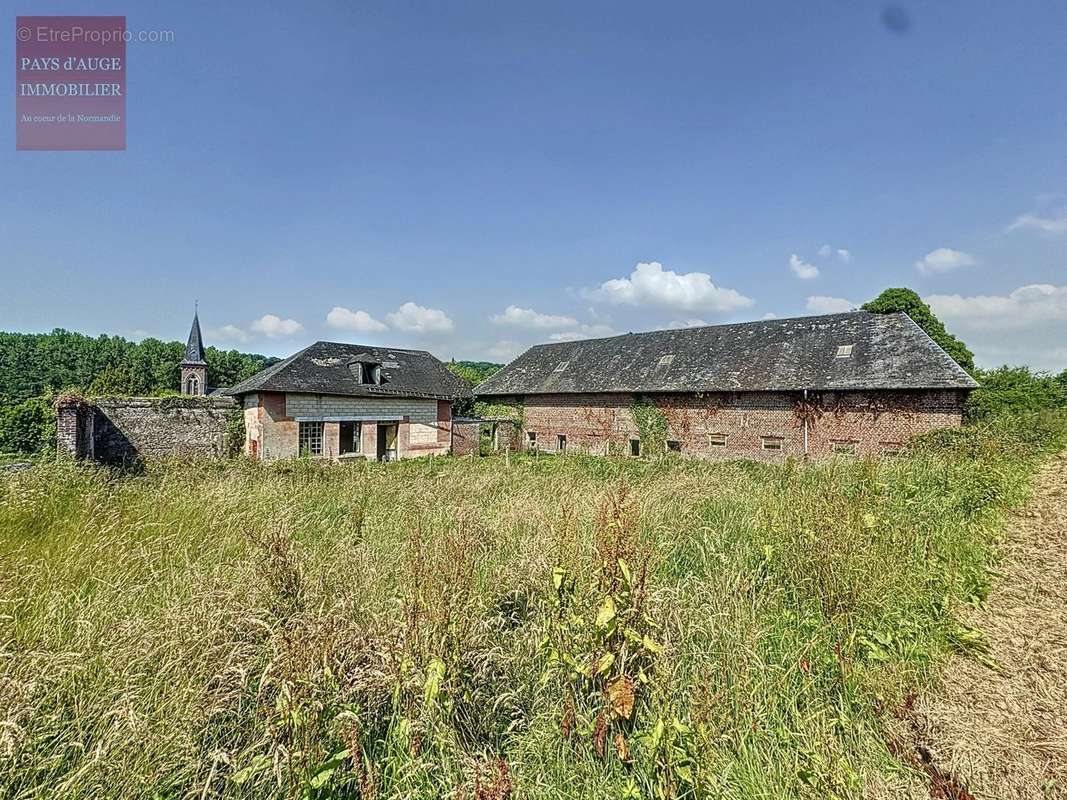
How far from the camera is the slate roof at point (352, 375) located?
768 inches

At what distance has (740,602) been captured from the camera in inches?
142

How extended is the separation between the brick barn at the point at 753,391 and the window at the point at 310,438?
33.9ft

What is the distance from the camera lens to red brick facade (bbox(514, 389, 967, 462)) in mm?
15359

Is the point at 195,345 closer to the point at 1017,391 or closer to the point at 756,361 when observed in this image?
the point at 756,361

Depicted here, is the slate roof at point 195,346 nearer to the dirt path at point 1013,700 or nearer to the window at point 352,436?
the window at point 352,436

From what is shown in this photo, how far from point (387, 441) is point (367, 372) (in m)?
3.42

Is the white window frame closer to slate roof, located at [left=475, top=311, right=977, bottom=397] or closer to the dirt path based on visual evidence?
slate roof, located at [left=475, top=311, right=977, bottom=397]

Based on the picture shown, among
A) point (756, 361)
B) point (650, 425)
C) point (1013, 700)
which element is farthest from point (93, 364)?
point (1013, 700)

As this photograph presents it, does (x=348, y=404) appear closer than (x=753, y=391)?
No

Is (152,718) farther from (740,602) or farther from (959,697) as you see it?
(959,697)

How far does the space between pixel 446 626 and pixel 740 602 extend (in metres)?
2.28

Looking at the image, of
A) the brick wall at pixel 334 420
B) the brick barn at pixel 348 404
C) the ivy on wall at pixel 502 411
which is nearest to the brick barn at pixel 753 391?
the ivy on wall at pixel 502 411

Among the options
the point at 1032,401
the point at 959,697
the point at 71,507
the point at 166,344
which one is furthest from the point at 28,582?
the point at 166,344

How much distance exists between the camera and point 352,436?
69.9ft
